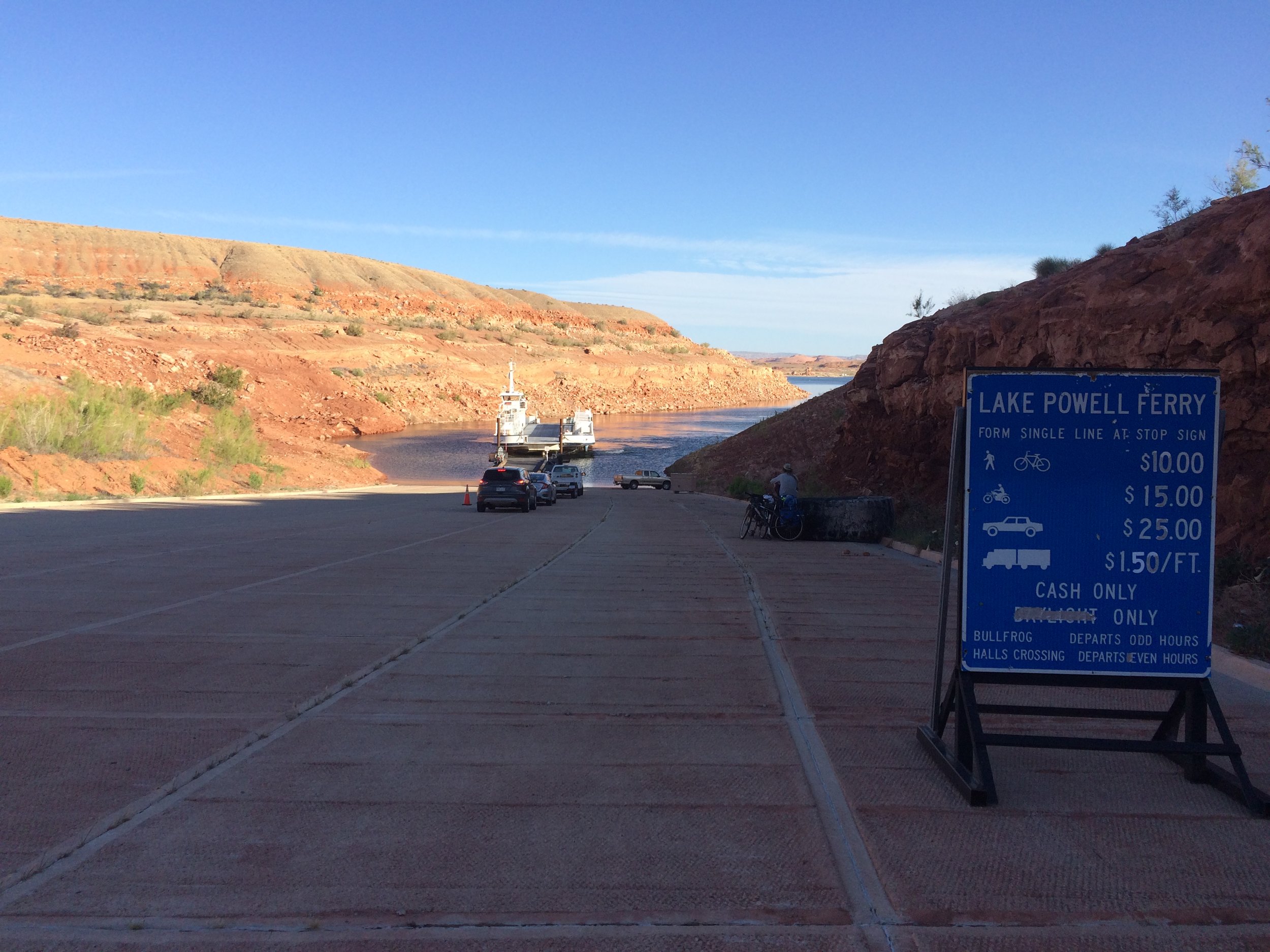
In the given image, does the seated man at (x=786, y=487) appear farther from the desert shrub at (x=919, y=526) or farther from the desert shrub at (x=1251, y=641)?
the desert shrub at (x=1251, y=641)

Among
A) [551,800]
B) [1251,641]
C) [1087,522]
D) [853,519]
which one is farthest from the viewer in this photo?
[853,519]

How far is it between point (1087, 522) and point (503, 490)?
27.6 m

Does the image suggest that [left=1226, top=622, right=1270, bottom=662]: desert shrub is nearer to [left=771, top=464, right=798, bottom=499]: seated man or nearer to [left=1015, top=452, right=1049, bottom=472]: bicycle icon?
[left=1015, top=452, right=1049, bottom=472]: bicycle icon

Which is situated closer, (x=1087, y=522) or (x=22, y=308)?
(x=1087, y=522)

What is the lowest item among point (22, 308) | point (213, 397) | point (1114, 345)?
point (213, 397)

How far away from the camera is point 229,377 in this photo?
77.2 metres

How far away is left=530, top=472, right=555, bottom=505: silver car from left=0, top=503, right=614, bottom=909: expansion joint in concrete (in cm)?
2928

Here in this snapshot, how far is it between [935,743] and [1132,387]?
2177 mm

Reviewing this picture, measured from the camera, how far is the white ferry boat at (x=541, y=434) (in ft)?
313

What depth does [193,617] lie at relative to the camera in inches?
380

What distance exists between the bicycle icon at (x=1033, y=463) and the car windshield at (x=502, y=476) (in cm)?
2766

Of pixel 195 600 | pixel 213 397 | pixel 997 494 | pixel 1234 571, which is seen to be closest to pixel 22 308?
pixel 213 397

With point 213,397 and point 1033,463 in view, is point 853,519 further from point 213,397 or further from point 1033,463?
point 213,397

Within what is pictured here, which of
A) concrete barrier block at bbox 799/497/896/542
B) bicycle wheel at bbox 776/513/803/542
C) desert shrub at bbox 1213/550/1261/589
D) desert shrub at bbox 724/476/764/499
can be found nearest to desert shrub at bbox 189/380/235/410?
desert shrub at bbox 724/476/764/499
